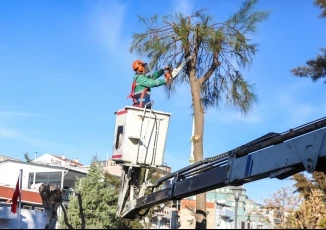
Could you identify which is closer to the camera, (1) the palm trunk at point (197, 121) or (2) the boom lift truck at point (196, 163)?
(2) the boom lift truck at point (196, 163)

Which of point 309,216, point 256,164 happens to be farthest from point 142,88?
point 309,216

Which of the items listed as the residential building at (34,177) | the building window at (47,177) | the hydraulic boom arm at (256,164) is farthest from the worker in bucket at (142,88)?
the building window at (47,177)

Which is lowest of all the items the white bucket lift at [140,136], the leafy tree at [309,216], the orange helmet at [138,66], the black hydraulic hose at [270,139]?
the leafy tree at [309,216]

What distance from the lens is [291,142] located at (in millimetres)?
6543

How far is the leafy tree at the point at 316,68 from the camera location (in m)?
15.1

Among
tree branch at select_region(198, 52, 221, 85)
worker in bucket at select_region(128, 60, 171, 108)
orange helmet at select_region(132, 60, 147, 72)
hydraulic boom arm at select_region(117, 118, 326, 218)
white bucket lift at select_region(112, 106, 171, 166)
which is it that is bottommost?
hydraulic boom arm at select_region(117, 118, 326, 218)

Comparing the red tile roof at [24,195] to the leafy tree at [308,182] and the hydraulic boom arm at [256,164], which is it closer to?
the leafy tree at [308,182]

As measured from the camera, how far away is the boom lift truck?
21.0ft

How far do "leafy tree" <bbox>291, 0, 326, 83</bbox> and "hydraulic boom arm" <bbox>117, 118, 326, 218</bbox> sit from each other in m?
7.87

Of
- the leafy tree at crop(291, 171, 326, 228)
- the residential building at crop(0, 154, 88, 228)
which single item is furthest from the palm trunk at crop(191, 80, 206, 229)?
the residential building at crop(0, 154, 88, 228)

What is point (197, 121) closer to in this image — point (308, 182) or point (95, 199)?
point (95, 199)

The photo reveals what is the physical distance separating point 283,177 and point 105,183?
66.8 feet

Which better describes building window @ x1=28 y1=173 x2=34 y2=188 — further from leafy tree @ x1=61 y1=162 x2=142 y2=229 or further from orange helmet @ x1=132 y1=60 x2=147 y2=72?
orange helmet @ x1=132 y1=60 x2=147 y2=72

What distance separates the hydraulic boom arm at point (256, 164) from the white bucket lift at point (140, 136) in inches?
20.7
